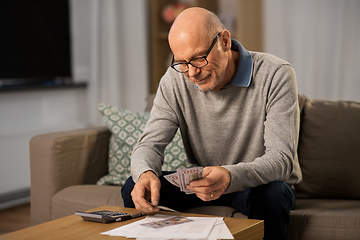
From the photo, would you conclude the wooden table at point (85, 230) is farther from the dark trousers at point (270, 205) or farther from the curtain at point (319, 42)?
the curtain at point (319, 42)

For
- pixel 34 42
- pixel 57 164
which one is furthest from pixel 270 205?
pixel 34 42

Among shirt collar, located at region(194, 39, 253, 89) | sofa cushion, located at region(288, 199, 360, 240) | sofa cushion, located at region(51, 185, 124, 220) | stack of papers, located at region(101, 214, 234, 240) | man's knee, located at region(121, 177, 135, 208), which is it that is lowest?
sofa cushion, located at region(51, 185, 124, 220)

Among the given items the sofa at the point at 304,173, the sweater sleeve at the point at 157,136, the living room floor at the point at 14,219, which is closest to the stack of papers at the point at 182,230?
the sweater sleeve at the point at 157,136

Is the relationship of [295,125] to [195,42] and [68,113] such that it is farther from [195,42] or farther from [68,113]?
[68,113]

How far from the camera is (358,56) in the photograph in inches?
110

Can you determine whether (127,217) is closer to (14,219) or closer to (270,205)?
(270,205)

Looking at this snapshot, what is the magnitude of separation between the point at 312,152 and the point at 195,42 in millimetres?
801

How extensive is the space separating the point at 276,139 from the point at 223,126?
24cm

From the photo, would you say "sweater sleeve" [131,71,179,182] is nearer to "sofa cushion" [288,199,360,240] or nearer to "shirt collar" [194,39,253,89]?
"shirt collar" [194,39,253,89]

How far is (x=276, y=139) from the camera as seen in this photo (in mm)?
1383

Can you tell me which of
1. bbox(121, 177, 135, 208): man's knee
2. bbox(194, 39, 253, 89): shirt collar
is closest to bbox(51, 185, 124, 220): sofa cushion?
bbox(121, 177, 135, 208): man's knee

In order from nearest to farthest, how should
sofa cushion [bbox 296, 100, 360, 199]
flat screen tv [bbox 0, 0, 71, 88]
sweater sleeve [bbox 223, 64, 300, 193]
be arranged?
sweater sleeve [bbox 223, 64, 300, 193]
sofa cushion [bbox 296, 100, 360, 199]
flat screen tv [bbox 0, 0, 71, 88]

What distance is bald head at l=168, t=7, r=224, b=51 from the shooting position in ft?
4.54

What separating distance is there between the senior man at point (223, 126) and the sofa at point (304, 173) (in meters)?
0.16
